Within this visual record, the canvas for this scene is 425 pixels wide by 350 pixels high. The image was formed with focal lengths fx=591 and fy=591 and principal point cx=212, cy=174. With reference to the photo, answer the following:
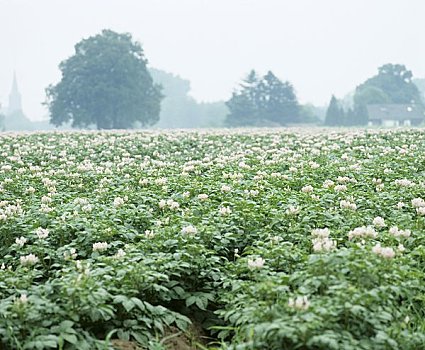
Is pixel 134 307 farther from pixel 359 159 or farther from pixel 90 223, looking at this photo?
pixel 359 159

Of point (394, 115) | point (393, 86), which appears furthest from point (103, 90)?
point (393, 86)

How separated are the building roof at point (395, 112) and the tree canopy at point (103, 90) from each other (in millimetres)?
25612

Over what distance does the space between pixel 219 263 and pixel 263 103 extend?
63.6 meters

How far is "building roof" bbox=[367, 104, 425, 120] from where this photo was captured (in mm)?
66688

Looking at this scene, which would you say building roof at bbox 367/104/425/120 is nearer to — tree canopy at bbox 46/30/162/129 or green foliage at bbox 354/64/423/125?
green foliage at bbox 354/64/423/125

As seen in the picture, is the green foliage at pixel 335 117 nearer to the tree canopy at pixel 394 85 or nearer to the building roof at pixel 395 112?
the building roof at pixel 395 112

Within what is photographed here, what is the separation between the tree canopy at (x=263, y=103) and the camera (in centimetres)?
6488

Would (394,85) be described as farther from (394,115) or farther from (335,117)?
(335,117)

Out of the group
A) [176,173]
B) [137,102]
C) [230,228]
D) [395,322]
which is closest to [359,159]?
[176,173]

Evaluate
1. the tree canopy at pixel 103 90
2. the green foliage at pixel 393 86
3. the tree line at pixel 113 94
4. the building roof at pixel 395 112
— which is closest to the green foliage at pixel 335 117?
the tree line at pixel 113 94

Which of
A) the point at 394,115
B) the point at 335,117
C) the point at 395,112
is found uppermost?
the point at 395,112

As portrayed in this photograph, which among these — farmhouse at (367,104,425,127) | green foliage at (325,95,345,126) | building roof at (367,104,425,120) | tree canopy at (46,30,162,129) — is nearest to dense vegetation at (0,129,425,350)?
tree canopy at (46,30,162,129)

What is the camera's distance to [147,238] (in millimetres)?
4926

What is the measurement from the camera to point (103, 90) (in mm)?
53781
